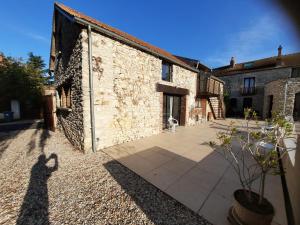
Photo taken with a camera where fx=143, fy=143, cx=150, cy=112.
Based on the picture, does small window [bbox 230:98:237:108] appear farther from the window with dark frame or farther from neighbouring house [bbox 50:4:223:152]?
neighbouring house [bbox 50:4:223:152]

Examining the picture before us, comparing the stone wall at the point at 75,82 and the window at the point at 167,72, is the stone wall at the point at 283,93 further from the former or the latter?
the stone wall at the point at 75,82

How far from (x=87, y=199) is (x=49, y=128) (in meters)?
8.41

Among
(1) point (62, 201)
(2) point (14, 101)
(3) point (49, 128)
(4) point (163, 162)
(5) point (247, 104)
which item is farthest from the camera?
(5) point (247, 104)

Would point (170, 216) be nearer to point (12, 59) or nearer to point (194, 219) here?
point (194, 219)

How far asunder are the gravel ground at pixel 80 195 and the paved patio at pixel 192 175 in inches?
10.0

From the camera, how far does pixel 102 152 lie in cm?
Answer: 537

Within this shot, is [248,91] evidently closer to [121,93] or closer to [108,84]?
[121,93]

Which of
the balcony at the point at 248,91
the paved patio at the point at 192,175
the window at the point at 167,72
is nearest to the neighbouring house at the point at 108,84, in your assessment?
the window at the point at 167,72

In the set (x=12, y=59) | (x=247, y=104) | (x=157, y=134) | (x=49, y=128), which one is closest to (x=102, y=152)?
(x=157, y=134)

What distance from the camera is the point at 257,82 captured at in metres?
19.1

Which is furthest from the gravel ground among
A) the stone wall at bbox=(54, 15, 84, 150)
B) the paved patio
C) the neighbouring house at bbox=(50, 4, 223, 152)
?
the neighbouring house at bbox=(50, 4, 223, 152)

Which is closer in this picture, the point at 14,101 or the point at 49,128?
the point at 49,128

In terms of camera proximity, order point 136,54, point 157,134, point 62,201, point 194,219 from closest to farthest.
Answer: point 194,219 < point 62,201 < point 136,54 < point 157,134

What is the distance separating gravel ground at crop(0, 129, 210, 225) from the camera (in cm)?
255
